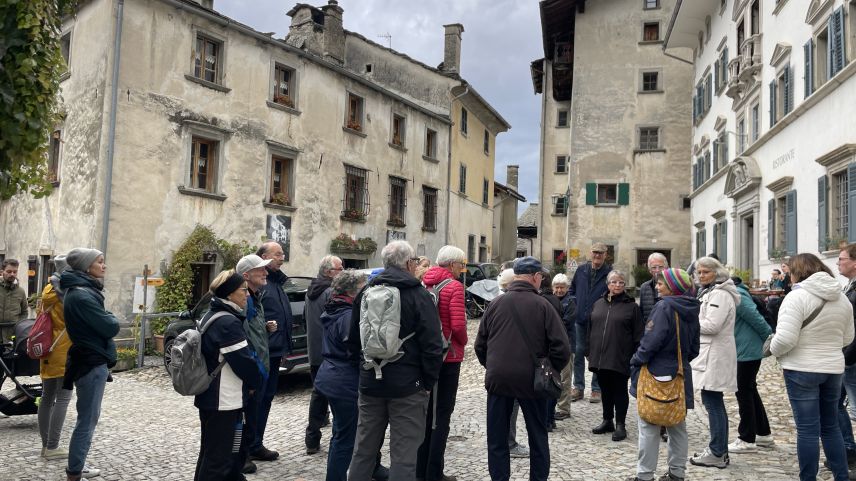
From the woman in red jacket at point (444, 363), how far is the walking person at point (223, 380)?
5.11 ft

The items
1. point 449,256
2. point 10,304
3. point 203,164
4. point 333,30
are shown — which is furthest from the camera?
point 333,30

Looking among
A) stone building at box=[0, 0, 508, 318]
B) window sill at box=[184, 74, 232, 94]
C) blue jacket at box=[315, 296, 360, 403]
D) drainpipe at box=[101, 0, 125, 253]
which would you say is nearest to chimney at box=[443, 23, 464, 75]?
stone building at box=[0, 0, 508, 318]

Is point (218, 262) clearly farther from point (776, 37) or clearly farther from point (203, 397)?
point (776, 37)

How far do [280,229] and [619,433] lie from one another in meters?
13.5

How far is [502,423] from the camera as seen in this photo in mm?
4621

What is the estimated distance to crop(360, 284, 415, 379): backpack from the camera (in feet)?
13.1

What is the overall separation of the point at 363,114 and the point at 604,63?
13.3m

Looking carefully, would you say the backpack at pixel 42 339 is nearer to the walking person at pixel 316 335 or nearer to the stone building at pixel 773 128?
the walking person at pixel 316 335

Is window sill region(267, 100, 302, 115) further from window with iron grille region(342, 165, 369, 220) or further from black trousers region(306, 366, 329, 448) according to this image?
black trousers region(306, 366, 329, 448)

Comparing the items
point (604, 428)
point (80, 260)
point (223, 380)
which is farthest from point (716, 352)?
point (80, 260)

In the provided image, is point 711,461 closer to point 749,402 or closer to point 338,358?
point 749,402

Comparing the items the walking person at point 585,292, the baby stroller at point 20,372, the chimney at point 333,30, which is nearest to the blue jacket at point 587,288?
the walking person at point 585,292

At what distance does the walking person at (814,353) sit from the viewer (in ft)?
14.8

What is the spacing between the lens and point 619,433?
6.34 meters
